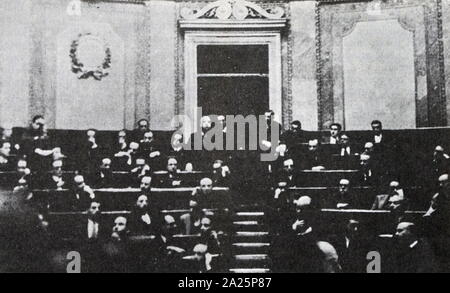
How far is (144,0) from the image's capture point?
9625mm

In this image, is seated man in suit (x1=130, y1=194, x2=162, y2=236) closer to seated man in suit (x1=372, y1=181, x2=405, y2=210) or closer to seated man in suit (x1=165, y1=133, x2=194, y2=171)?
seated man in suit (x1=165, y1=133, x2=194, y2=171)

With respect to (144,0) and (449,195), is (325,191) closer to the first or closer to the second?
(449,195)

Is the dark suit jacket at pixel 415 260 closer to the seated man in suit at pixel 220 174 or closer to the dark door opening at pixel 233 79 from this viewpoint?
the seated man in suit at pixel 220 174

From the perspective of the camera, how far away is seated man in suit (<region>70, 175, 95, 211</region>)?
6484mm

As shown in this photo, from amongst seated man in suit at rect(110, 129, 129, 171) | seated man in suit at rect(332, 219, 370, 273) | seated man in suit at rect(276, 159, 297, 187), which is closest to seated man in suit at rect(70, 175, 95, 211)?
seated man in suit at rect(110, 129, 129, 171)

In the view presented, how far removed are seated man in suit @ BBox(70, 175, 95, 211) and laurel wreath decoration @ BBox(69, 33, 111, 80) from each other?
124 inches

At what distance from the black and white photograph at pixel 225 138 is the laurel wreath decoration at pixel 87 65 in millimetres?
22

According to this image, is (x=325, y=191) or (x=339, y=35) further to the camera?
(x=339, y=35)

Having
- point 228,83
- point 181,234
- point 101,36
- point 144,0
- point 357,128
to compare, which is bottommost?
point 181,234

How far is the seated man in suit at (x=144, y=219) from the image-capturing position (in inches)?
244

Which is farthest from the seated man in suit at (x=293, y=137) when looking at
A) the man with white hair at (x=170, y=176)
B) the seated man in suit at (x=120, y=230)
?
the seated man in suit at (x=120, y=230)

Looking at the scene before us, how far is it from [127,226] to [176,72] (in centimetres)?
399

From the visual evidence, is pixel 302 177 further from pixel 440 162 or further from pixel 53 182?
pixel 53 182

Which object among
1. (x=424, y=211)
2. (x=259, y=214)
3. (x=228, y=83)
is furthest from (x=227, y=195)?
(x=228, y=83)
